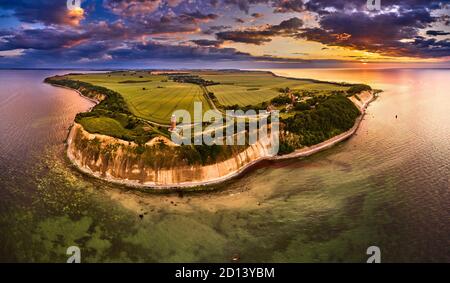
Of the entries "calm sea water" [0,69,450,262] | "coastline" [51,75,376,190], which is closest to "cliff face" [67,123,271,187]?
"coastline" [51,75,376,190]

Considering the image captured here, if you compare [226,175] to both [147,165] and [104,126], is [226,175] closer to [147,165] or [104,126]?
[147,165]

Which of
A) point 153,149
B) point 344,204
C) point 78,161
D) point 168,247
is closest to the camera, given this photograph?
point 168,247

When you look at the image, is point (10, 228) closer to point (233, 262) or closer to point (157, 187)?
point (157, 187)

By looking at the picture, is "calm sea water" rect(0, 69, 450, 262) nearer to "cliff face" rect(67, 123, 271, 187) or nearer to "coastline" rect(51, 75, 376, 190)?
"coastline" rect(51, 75, 376, 190)

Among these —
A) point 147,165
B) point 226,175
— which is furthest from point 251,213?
point 147,165

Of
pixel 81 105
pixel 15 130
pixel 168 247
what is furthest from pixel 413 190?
pixel 81 105
